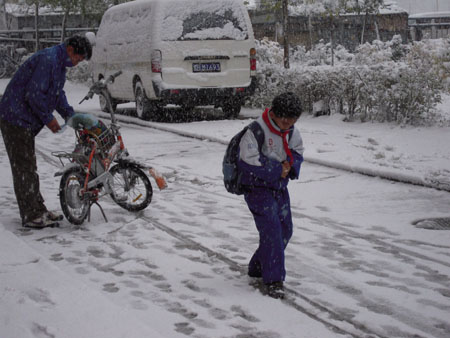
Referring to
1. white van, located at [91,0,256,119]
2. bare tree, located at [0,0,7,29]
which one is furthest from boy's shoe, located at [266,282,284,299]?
bare tree, located at [0,0,7,29]

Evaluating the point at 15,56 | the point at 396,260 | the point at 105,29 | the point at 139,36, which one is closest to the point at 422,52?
the point at 139,36

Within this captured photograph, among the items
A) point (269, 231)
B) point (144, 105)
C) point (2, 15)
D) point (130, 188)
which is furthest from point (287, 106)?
point (2, 15)

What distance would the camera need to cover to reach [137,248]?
5.82 metres

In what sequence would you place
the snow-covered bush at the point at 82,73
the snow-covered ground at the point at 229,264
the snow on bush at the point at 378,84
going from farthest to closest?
the snow-covered bush at the point at 82,73, the snow on bush at the point at 378,84, the snow-covered ground at the point at 229,264

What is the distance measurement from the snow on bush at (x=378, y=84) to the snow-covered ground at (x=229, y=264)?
3250 millimetres

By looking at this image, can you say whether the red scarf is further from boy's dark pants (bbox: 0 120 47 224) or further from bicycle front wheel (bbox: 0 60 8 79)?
bicycle front wheel (bbox: 0 60 8 79)

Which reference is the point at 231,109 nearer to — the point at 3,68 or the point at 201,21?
the point at 201,21

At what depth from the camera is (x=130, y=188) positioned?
704 centimetres

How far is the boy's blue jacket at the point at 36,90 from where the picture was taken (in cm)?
612

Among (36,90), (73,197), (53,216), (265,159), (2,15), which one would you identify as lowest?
(53,216)

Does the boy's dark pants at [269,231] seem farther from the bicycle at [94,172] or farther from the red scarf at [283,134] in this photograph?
the bicycle at [94,172]

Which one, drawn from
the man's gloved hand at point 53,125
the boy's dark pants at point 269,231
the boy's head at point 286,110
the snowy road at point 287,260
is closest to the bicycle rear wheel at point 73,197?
the snowy road at point 287,260

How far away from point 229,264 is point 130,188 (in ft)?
6.55

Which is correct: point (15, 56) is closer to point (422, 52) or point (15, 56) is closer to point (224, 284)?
point (422, 52)
